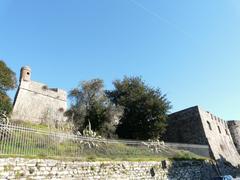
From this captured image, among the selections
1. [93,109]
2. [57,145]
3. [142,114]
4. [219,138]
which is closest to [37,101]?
[93,109]

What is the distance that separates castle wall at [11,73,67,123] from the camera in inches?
1001

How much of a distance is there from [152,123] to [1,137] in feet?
53.0

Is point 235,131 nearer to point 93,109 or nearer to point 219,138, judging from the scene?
point 219,138

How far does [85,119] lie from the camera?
21.2 meters

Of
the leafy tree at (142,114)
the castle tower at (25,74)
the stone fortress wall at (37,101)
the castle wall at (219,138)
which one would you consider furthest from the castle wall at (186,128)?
the castle tower at (25,74)

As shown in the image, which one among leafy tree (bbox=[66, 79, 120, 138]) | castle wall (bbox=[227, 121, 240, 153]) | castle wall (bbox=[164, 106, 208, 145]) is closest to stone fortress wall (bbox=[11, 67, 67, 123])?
leafy tree (bbox=[66, 79, 120, 138])

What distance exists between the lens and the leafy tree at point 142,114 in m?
23.5

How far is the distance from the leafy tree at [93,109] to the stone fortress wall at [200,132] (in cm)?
897

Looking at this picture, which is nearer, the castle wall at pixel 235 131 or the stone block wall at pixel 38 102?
the stone block wall at pixel 38 102

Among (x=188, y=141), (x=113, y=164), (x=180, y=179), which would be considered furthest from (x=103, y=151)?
(x=188, y=141)

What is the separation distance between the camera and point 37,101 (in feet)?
92.2

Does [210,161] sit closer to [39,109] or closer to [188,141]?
[188,141]

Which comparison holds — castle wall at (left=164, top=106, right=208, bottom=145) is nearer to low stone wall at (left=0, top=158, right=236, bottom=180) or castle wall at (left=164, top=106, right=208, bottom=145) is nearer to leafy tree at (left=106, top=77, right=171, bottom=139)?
leafy tree at (left=106, top=77, right=171, bottom=139)

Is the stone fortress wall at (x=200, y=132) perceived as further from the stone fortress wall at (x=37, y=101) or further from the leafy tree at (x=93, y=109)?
the stone fortress wall at (x=37, y=101)
